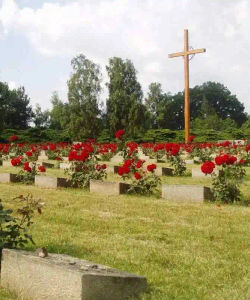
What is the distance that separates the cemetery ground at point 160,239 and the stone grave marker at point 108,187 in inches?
18.2

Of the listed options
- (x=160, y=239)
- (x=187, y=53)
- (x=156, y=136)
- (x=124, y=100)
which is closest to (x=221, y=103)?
(x=124, y=100)

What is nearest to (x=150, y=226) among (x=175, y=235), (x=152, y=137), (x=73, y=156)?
(x=175, y=235)

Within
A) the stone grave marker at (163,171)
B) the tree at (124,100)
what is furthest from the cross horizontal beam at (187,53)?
the tree at (124,100)

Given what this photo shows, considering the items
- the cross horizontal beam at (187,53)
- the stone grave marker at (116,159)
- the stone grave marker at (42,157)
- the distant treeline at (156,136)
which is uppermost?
the cross horizontal beam at (187,53)

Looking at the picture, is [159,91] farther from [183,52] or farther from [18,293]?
[18,293]

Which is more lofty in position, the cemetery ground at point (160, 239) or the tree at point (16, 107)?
the tree at point (16, 107)

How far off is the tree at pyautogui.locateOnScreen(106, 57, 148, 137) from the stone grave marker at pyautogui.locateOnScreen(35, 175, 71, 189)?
32.8 m

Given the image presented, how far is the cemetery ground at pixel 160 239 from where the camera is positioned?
4304 millimetres

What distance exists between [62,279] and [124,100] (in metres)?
42.7

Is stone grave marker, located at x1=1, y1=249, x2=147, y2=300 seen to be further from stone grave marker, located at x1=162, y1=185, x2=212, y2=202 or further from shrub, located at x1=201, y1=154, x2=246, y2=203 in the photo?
shrub, located at x1=201, y1=154, x2=246, y2=203

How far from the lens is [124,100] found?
151ft

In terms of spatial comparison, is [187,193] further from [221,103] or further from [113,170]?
[221,103]

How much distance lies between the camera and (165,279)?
4359 mm

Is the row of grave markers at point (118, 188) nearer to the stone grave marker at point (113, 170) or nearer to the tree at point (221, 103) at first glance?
the stone grave marker at point (113, 170)
